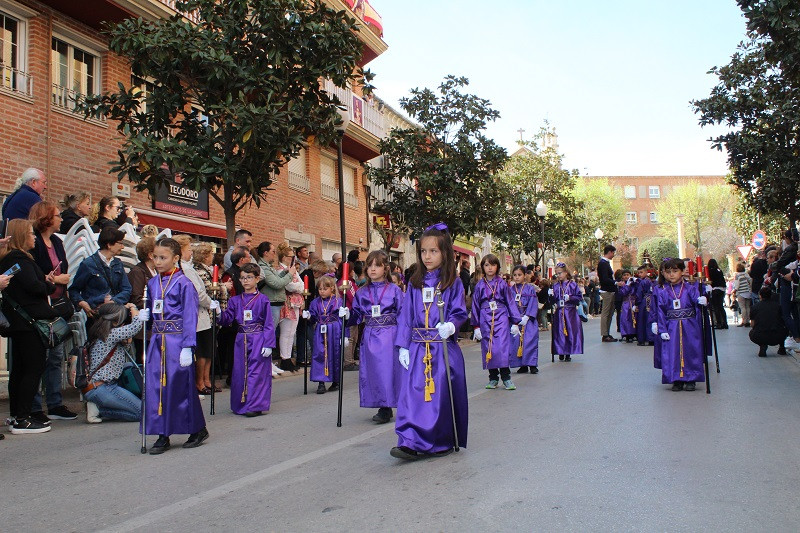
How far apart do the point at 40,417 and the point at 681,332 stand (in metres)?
7.65

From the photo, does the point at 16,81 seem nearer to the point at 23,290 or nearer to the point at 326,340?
the point at 23,290

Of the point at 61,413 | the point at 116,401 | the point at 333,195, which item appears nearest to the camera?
the point at 116,401

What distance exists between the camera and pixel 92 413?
329 inches

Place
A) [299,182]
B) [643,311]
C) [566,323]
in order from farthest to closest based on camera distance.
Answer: [299,182] → [643,311] → [566,323]

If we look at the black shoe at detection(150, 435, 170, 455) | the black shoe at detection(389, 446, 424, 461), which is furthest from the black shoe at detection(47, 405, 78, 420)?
the black shoe at detection(389, 446, 424, 461)

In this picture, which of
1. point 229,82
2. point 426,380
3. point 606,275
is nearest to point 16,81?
point 229,82

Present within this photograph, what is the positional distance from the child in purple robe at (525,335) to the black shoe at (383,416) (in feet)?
14.8

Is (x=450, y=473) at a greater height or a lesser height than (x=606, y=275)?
lesser

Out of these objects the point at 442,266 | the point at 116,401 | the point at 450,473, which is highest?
the point at 442,266

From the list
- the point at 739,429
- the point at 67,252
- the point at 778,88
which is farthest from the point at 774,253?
the point at 67,252

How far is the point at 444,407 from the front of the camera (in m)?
6.11

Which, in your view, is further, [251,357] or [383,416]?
[251,357]

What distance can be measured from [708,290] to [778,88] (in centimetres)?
657

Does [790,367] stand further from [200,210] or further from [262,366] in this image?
[200,210]
